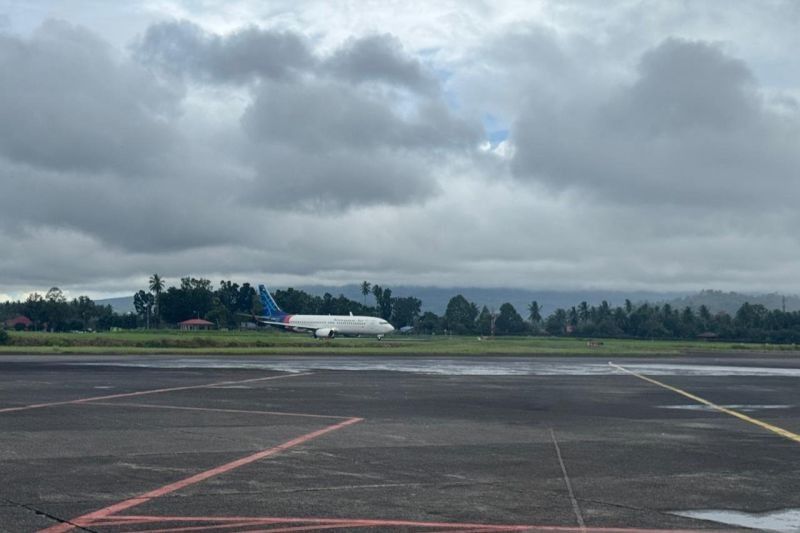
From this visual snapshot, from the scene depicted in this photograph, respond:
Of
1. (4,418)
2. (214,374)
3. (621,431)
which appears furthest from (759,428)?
(214,374)

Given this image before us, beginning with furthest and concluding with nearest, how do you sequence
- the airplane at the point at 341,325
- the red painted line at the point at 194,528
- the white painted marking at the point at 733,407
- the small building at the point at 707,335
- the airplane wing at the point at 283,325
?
the small building at the point at 707,335, the airplane wing at the point at 283,325, the airplane at the point at 341,325, the white painted marking at the point at 733,407, the red painted line at the point at 194,528

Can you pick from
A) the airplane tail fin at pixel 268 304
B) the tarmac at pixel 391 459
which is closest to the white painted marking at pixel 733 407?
the tarmac at pixel 391 459

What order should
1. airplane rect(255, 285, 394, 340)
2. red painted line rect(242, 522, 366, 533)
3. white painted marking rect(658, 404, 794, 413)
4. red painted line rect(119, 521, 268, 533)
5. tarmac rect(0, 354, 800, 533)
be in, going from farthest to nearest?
1. airplane rect(255, 285, 394, 340)
2. white painted marking rect(658, 404, 794, 413)
3. tarmac rect(0, 354, 800, 533)
4. red painted line rect(242, 522, 366, 533)
5. red painted line rect(119, 521, 268, 533)

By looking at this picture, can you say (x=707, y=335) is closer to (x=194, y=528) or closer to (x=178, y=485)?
(x=178, y=485)

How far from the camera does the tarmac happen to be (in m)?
11.2

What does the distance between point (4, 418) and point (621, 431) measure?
48.6ft

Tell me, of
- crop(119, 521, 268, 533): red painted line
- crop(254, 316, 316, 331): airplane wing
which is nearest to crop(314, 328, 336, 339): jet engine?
crop(254, 316, 316, 331): airplane wing

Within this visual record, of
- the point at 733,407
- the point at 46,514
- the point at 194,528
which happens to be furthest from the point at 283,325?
the point at 194,528

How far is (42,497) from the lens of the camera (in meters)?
11.9

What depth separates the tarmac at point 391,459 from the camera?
11.2 m

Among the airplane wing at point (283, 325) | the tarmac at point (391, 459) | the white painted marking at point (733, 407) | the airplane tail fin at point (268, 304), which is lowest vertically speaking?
the white painted marking at point (733, 407)

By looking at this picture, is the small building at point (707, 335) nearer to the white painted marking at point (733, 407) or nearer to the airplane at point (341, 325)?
the airplane at point (341, 325)

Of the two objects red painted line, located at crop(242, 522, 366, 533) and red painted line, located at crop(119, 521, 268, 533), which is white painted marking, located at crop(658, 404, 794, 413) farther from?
red painted line, located at crop(119, 521, 268, 533)

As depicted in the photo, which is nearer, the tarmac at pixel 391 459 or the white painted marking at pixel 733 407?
the tarmac at pixel 391 459
